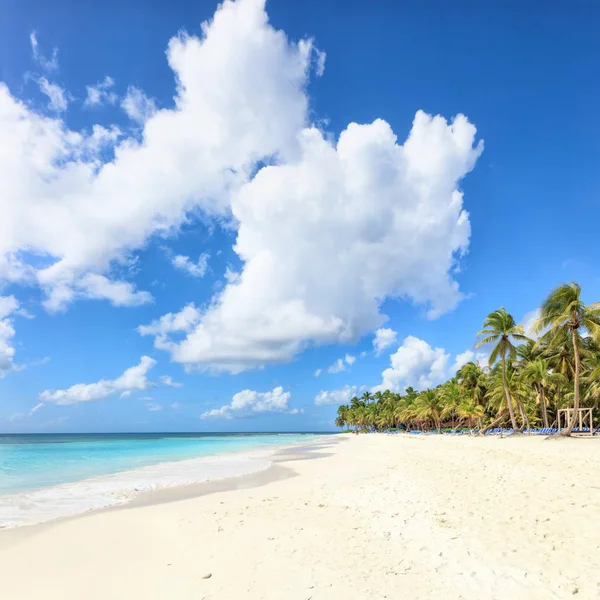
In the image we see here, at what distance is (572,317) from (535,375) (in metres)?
14.4

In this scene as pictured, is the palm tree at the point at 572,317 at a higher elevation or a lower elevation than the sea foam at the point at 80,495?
higher

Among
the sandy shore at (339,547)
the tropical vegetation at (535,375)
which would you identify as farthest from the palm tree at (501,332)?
the sandy shore at (339,547)

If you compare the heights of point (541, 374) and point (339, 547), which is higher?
point (541, 374)

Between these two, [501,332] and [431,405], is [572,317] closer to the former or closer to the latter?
[501,332]

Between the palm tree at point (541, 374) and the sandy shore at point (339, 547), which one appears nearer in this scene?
the sandy shore at point (339, 547)

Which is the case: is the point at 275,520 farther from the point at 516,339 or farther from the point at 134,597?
the point at 516,339

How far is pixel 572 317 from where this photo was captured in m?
28.6

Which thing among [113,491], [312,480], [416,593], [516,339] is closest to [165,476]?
[113,491]

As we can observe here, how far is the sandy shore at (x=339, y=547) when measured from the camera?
5723mm

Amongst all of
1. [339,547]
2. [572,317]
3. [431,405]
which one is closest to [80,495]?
[339,547]

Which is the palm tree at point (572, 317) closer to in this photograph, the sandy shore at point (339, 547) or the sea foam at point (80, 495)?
the sandy shore at point (339, 547)

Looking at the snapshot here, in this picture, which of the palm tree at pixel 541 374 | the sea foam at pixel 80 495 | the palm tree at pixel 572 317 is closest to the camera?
the sea foam at pixel 80 495

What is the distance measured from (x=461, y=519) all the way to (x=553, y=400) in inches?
2363

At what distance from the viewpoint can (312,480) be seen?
16.9 m
